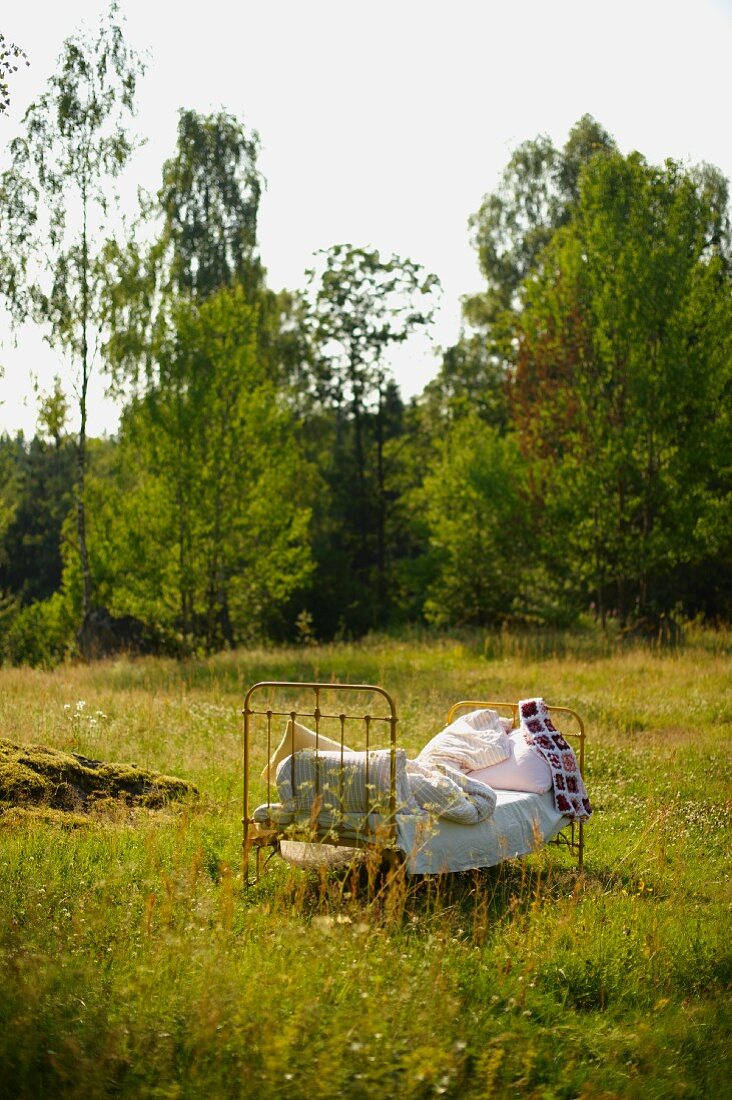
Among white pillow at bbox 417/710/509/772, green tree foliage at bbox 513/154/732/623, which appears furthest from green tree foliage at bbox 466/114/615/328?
white pillow at bbox 417/710/509/772

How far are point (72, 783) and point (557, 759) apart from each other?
11.3 ft

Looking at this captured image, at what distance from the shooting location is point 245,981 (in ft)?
13.6

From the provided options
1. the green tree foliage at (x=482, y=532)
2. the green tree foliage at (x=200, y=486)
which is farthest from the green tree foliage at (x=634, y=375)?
the green tree foliage at (x=200, y=486)

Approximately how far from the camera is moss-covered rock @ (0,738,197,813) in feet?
23.7

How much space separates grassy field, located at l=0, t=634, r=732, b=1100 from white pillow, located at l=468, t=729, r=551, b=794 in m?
0.48

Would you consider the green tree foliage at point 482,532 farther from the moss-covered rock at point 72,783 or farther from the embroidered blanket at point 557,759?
the moss-covered rock at point 72,783

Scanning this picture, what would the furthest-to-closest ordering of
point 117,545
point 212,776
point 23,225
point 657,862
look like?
point 117,545, point 23,225, point 212,776, point 657,862

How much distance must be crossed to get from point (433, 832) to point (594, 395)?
16.5 meters

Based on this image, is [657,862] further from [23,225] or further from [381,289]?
[381,289]

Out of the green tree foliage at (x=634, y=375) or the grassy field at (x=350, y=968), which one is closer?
the grassy field at (x=350, y=968)

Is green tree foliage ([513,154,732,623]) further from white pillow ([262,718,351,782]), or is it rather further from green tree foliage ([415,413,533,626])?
white pillow ([262,718,351,782])

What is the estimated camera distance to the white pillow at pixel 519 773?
6922 millimetres

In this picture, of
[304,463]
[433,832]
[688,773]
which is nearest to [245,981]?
[433,832]

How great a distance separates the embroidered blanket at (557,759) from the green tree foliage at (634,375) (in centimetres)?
1320
